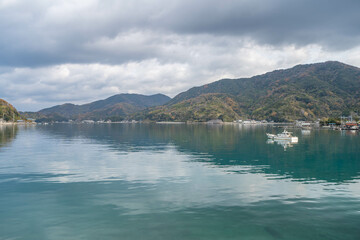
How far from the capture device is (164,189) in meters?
38.6

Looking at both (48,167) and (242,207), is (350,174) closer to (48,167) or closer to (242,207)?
(242,207)

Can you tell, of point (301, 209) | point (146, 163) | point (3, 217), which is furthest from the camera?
point (146, 163)

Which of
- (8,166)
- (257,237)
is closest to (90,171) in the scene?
(8,166)

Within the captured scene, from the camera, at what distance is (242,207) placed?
30047 mm

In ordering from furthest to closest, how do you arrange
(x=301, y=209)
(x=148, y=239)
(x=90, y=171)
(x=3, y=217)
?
(x=90, y=171) → (x=301, y=209) → (x=3, y=217) → (x=148, y=239)

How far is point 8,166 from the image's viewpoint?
189ft

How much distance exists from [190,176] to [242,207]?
18.6 meters

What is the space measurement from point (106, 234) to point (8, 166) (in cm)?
4658

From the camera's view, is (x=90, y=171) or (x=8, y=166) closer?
(x=90, y=171)

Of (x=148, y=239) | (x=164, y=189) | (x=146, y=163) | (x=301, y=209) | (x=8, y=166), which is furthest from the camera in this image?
(x=146, y=163)

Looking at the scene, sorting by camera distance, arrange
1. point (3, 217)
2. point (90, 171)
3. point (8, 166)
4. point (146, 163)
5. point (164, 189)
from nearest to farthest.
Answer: point (3, 217), point (164, 189), point (90, 171), point (8, 166), point (146, 163)

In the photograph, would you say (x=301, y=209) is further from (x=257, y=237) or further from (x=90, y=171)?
(x=90, y=171)

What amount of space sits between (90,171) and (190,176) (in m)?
20.4

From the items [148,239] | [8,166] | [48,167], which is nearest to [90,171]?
[48,167]
